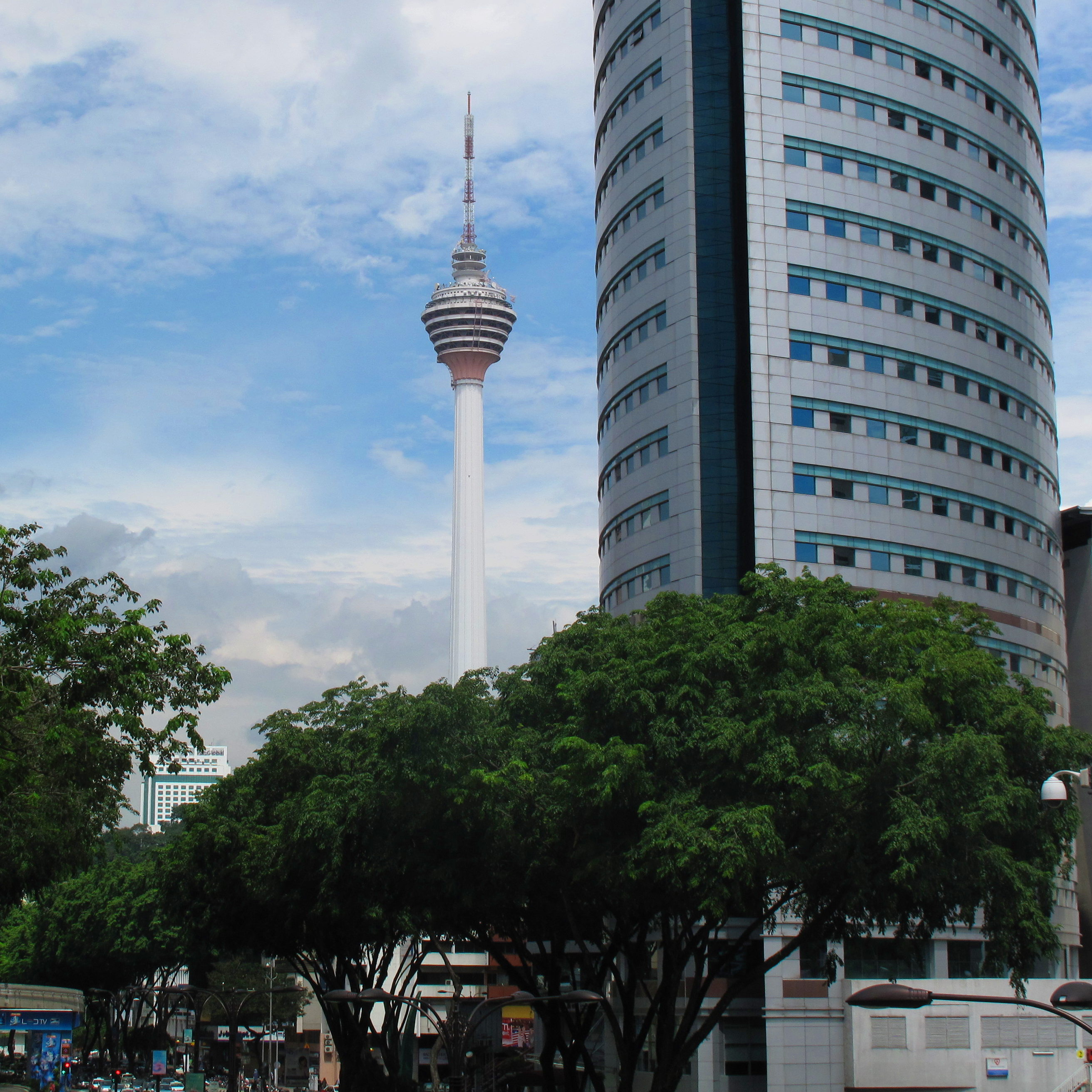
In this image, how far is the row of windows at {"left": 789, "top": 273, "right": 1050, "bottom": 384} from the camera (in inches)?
2813

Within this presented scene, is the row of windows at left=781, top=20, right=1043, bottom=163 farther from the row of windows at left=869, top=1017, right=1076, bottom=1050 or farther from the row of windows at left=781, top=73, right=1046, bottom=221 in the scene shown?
the row of windows at left=869, top=1017, right=1076, bottom=1050

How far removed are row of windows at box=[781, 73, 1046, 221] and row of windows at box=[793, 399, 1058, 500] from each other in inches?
589

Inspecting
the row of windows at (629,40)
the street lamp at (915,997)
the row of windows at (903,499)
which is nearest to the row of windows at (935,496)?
the row of windows at (903,499)

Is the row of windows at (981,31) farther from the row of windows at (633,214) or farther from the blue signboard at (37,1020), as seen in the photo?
the blue signboard at (37,1020)

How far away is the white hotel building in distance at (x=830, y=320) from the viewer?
70250 mm

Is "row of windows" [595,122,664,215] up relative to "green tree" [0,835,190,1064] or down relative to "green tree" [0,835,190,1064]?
up

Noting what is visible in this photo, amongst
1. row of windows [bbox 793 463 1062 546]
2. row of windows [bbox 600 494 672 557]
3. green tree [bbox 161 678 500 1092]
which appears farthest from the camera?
row of windows [bbox 600 494 672 557]

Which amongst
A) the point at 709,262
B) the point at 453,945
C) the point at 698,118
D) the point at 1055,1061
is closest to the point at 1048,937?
the point at 1055,1061

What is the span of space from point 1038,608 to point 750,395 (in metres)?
20.6

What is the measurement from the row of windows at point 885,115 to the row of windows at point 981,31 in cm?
558

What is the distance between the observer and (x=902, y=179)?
73.8m

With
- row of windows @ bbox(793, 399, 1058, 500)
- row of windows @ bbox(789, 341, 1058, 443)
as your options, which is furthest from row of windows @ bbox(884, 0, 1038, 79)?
row of windows @ bbox(793, 399, 1058, 500)

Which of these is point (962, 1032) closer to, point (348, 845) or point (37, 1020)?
point (348, 845)

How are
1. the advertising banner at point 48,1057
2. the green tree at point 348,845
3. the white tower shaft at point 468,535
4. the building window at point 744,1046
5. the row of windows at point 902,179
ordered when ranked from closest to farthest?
the green tree at point 348,845 → the advertising banner at point 48,1057 → the building window at point 744,1046 → the row of windows at point 902,179 → the white tower shaft at point 468,535
